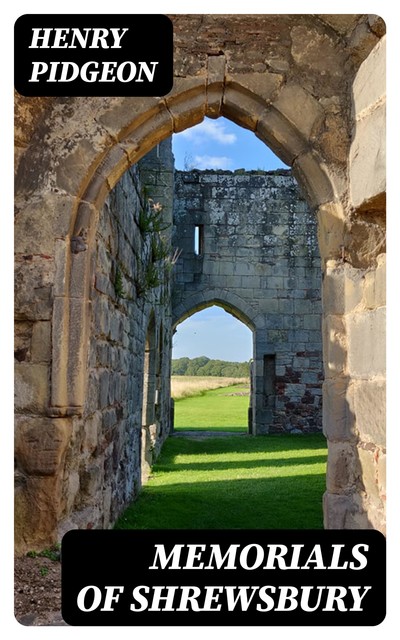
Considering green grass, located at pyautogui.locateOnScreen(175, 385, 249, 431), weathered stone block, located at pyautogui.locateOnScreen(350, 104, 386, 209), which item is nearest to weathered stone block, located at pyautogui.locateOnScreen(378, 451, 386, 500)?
weathered stone block, located at pyautogui.locateOnScreen(350, 104, 386, 209)

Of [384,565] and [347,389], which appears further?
[347,389]

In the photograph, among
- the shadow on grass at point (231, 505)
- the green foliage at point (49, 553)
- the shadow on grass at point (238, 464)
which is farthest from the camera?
the shadow on grass at point (238, 464)

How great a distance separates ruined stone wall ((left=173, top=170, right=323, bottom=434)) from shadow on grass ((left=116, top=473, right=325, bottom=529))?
6177mm

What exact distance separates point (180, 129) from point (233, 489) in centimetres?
438

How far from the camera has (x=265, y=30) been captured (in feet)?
10.5

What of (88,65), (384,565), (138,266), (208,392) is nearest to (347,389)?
(384,565)

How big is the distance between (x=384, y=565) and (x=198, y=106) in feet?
7.60

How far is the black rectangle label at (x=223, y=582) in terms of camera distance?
6.63ft

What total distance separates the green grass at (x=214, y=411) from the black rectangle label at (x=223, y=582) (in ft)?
42.3

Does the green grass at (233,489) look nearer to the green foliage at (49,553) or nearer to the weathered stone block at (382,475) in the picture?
the green foliage at (49,553)

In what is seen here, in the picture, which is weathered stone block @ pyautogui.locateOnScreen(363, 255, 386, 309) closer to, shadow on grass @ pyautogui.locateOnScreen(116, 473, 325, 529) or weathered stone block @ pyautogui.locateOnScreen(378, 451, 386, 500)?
weathered stone block @ pyautogui.locateOnScreen(378, 451, 386, 500)

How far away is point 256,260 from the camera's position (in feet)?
44.1

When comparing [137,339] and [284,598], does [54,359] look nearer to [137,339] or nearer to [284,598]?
[284,598]

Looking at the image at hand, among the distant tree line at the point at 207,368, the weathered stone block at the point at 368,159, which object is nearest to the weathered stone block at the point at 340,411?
the weathered stone block at the point at 368,159
